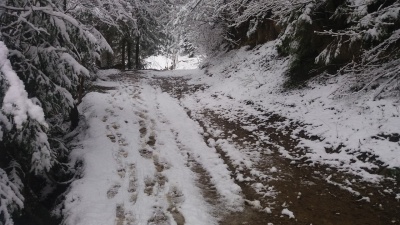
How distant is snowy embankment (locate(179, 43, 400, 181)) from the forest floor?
19cm

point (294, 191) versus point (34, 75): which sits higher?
point (34, 75)

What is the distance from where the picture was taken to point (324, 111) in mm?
7629

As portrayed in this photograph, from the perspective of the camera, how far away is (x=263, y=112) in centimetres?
933

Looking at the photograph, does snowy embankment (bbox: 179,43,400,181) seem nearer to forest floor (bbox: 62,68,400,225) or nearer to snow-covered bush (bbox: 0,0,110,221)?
forest floor (bbox: 62,68,400,225)

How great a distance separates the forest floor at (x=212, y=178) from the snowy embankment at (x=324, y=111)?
194 millimetres

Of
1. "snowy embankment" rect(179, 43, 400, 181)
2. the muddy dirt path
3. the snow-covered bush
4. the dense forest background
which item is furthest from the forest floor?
the snow-covered bush

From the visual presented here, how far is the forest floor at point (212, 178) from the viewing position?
4574mm

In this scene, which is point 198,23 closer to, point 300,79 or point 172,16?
point 172,16

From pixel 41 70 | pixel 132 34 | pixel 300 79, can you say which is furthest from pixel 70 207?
pixel 132 34

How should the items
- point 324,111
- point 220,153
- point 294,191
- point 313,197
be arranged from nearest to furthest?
point 313,197, point 294,191, point 220,153, point 324,111

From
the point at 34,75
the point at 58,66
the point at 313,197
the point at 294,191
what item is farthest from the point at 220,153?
the point at 34,75

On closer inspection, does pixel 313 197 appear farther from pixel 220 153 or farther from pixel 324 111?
pixel 324 111

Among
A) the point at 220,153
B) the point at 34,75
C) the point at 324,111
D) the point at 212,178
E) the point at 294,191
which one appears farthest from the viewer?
the point at 324,111

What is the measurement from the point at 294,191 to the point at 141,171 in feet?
9.25
